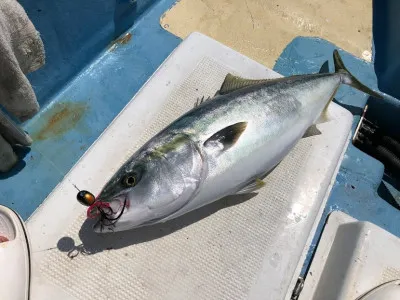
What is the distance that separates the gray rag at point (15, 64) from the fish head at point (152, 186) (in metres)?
0.73

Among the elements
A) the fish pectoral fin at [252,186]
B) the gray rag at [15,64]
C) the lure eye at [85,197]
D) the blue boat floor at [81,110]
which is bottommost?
the fish pectoral fin at [252,186]

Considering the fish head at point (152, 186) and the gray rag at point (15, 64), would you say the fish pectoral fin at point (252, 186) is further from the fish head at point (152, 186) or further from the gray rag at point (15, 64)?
the gray rag at point (15, 64)

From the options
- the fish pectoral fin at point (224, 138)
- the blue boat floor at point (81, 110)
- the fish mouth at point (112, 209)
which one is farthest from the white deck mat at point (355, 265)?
the blue boat floor at point (81, 110)

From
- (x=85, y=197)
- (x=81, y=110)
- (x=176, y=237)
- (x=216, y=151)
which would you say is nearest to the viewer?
(x=85, y=197)

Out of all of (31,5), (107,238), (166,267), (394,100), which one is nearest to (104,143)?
(107,238)

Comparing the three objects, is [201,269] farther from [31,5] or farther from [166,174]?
[31,5]

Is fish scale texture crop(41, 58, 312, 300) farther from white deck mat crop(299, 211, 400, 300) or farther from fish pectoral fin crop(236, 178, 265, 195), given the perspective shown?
white deck mat crop(299, 211, 400, 300)

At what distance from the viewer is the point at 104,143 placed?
2.13m

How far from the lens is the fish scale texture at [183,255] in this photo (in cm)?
182

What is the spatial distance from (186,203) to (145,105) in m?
0.75

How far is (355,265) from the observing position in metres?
2.03

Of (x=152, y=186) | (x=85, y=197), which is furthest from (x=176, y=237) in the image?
(x=85, y=197)

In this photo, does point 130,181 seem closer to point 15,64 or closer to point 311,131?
point 15,64

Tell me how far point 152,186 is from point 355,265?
3.83 feet
